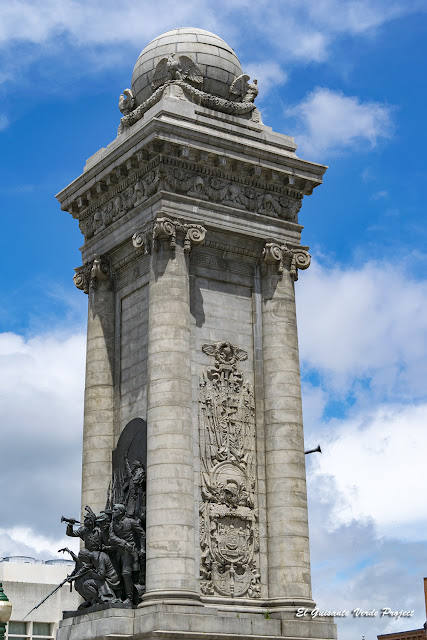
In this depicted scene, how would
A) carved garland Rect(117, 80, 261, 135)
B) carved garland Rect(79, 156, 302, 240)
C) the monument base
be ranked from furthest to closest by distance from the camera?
carved garland Rect(117, 80, 261, 135) < carved garland Rect(79, 156, 302, 240) < the monument base

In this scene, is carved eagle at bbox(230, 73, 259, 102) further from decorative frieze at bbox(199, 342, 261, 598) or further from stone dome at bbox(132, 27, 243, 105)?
decorative frieze at bbox(199, 342, 261, 598)

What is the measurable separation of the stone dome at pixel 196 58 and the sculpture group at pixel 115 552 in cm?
1260

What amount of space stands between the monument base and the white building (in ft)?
95.3

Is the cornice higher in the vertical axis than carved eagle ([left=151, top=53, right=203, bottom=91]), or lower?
lower

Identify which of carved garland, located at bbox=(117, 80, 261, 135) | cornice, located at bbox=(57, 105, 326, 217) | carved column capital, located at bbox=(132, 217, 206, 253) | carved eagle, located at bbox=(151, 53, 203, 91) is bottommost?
carved column capital, located at bbox=(132, 217, 206, 253)

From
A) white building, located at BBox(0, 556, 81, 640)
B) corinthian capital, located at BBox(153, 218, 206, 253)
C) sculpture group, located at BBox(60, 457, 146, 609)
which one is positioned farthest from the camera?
white building, located at BBox(0, 556, 81, 640)

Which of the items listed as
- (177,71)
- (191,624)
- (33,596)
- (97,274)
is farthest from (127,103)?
(33,596)

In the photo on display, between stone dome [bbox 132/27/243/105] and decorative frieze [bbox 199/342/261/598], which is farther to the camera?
stone dome [bbox 132/27/243/105]

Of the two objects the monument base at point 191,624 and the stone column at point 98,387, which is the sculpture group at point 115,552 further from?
the stone column at point 98,387

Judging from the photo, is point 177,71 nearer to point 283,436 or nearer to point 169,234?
point 169,234

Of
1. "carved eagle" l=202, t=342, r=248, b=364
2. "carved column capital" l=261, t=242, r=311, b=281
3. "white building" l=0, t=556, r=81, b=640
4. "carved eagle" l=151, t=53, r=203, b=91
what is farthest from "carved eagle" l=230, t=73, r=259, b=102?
"white building" l=0, t=556, r=81, b=640

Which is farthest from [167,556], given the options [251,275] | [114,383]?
[251,275]

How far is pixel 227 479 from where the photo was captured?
100ft

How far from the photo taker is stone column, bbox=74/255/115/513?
Answer: 32.8 meters
